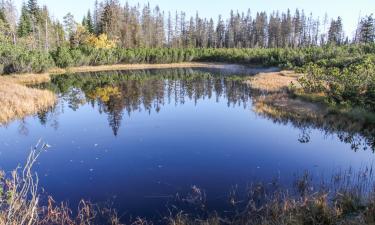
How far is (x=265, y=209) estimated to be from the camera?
9.20 metres

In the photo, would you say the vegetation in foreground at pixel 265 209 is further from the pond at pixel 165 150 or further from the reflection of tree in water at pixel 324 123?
the reflection of tree in water at pixel 324 123

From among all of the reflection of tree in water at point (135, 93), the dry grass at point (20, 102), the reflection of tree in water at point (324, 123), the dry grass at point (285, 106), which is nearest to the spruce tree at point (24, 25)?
the reflection of tree in water at point (135, 93)

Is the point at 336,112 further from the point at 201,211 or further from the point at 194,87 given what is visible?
the point at 194,87

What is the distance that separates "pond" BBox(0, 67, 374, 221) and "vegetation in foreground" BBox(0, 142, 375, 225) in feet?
1.61

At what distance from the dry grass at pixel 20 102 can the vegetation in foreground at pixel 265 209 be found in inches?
471

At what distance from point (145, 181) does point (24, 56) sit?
117ft

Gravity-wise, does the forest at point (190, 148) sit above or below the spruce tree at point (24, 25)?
below

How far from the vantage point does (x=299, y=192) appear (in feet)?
34.4

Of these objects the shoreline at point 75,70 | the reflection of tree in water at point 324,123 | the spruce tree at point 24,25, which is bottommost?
the reflection of tree in water at point 324,123

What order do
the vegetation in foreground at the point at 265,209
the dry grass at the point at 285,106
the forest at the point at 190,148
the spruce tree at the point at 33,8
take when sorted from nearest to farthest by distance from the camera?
the vegetation in foreground at the point at 265,209
the forest at the point at 190,148
the dry grass at the point at 285,106
the spruce tree at the point at 33,8

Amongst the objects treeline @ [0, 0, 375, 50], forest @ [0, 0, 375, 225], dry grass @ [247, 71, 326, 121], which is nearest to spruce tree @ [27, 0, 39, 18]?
treeline @ [0, 0, 375, 50]

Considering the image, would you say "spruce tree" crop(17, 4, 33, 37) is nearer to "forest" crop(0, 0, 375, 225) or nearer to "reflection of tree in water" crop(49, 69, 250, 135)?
"forest" crop(0, 0, 375, 225)

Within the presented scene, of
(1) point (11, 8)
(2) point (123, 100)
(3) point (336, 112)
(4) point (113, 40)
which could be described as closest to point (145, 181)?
(3) point (336, 112)

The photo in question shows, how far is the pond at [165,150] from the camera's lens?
11.3 meters
